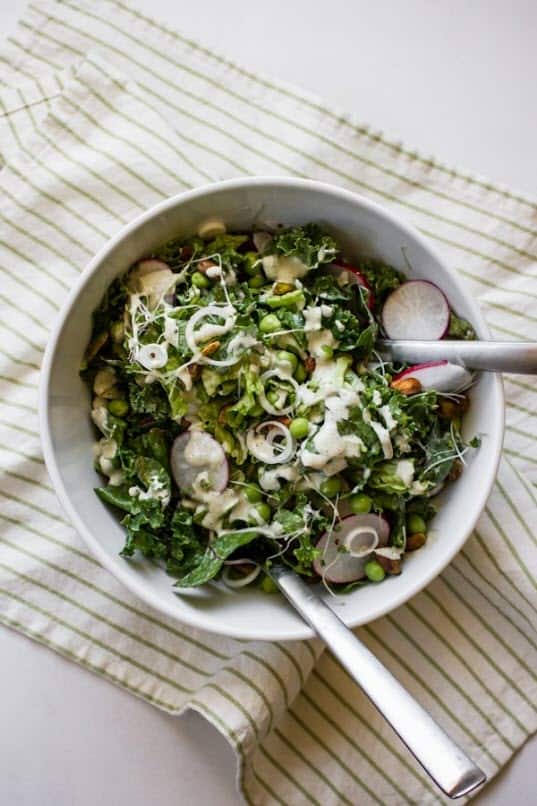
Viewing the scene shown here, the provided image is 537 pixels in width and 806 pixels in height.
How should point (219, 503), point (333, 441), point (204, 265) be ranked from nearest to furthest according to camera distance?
point (333, 441), point (219, 503), point (204, 265)

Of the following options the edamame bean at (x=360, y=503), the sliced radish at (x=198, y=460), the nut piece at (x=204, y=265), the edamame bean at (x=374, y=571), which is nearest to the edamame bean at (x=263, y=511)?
the sliced radish at (x=198, y=460)

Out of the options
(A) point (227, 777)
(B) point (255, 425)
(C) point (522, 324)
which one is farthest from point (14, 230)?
(A) point (227, 777)

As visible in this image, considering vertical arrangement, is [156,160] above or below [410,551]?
above

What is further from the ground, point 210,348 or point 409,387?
point 409,387

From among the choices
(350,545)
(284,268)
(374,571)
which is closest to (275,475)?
A: (350,545)

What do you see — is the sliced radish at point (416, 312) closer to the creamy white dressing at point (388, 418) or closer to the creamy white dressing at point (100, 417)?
the creamy white dressing at point (388, 418)

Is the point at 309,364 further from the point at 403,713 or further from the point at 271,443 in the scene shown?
the point at 403,713

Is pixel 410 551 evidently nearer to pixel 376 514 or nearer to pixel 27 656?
pixel 376 514
